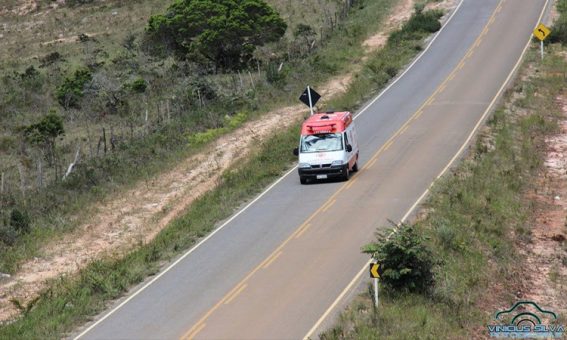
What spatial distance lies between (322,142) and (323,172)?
4.31 ft

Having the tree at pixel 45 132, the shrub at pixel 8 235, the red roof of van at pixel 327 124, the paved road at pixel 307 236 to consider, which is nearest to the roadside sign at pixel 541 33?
the paved road at pixel 307 236

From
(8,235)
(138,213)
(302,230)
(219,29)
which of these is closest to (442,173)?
(302,230)

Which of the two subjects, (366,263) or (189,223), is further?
(189,223)

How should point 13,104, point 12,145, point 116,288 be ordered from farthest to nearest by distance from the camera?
point 13,104, point 12,145, point 116,288

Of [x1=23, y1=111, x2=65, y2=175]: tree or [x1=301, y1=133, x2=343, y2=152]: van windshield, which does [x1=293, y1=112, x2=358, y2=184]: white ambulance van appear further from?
[x1=23, y1=111, x2=65, y2=175]: tree

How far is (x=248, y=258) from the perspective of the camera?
24.2 meters

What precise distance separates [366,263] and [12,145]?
28445mm

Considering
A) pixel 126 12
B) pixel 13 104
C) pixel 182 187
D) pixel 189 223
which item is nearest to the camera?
pixel 189 223

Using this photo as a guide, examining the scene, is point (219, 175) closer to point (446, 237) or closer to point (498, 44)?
point (446, 237)

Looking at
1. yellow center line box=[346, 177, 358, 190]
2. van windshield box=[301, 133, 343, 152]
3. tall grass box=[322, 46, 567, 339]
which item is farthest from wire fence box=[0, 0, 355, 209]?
tall grass box=[322, 46, 567, 339]

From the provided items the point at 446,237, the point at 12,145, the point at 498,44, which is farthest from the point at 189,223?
the point at 498,44

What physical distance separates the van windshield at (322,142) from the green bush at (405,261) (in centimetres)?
1213

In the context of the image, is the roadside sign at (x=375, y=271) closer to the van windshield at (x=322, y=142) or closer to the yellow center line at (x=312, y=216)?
the yellow center line at (x=312, y=216)

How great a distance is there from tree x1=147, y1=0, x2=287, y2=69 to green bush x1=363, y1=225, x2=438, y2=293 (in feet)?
133
